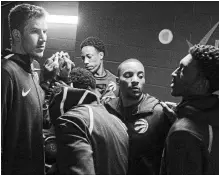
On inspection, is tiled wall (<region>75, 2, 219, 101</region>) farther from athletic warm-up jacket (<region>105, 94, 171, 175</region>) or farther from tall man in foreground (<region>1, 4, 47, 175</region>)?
tall man in foreground (<region>1, 4, 47, 175</region>)

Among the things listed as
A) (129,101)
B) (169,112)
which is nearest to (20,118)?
(129,101)

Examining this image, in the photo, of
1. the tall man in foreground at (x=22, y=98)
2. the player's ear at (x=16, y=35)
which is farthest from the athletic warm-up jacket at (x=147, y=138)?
the player's ear at (x=16, y=35)

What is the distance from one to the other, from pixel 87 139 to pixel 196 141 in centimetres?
46

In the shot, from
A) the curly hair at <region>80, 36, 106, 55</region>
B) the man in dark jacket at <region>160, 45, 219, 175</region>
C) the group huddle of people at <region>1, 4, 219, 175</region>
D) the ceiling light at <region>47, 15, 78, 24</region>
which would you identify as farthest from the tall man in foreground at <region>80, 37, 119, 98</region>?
the man in dark jacket at <region>160, 45, 219, 175</region>

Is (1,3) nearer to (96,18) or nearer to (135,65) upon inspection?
(96,18)

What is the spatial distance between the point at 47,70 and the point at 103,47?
529mm

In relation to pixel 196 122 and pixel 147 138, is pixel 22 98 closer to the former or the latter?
pixel 147 138

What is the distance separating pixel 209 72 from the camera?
4.55ft

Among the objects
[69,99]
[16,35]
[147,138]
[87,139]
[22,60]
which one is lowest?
→ [147,138]

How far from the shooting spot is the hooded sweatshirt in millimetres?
1299

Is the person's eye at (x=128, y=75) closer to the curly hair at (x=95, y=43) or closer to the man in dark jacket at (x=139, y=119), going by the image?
the man in dark jacket at (x=139, y=119)

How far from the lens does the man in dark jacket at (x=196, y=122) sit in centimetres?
130

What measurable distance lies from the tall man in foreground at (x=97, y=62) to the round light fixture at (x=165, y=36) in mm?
429

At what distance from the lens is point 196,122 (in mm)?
1354
